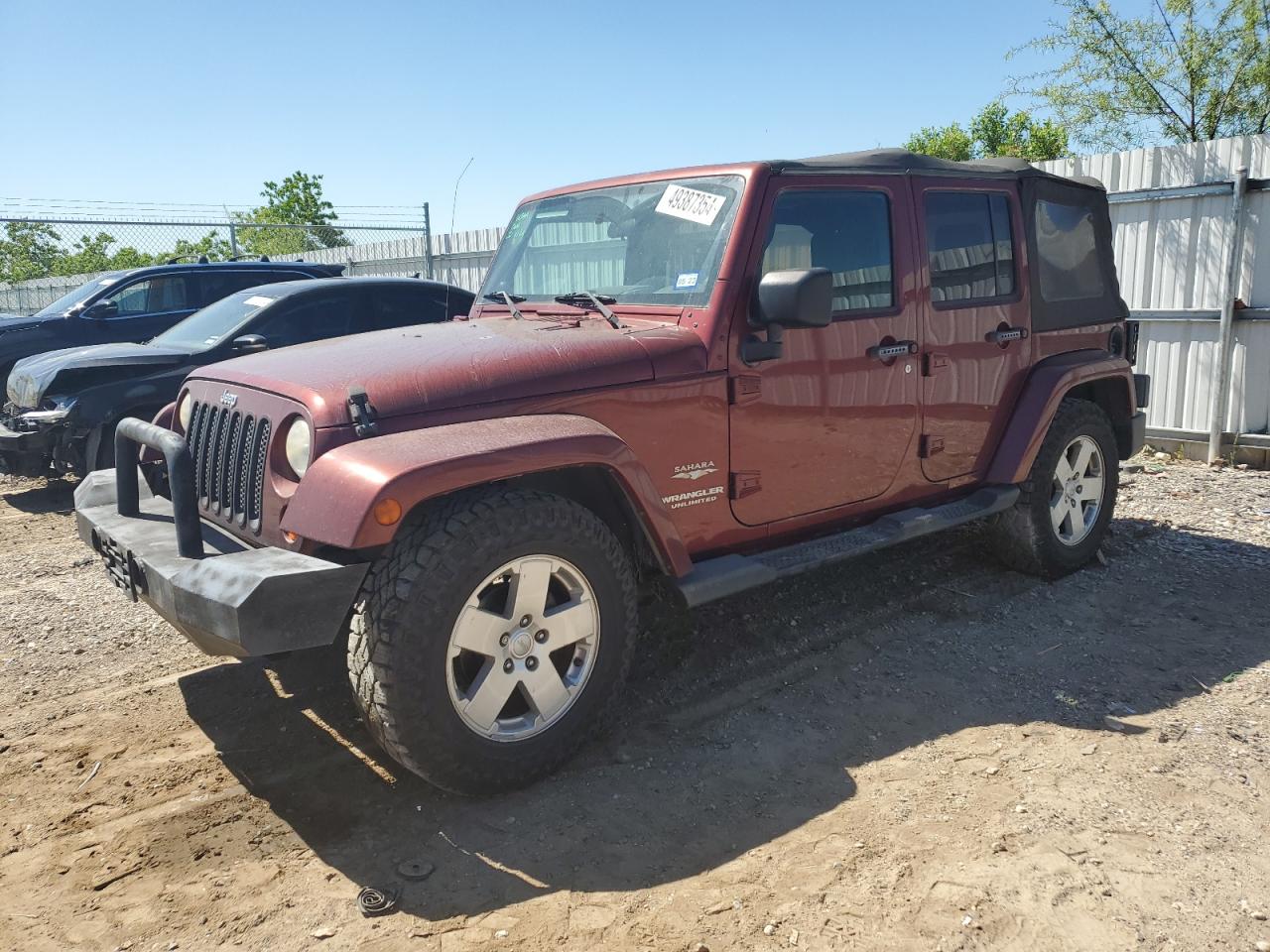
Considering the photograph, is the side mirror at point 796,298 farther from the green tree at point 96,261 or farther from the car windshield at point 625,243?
the green tree at point 96,261

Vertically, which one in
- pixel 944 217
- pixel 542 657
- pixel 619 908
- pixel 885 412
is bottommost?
pixel 619 908

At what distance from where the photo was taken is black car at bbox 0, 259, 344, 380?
8.67m

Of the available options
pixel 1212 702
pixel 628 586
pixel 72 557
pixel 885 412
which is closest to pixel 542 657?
pixel 628 586

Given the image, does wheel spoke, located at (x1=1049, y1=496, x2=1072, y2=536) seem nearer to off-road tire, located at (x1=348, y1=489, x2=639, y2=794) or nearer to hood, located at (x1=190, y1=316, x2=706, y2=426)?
hood, located at (x1=190, y1=316, x2=706, y2=426)

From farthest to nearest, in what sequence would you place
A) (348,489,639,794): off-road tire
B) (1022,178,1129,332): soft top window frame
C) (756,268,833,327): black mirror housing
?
(1022,178,1129,332): soft top window frame < (756,268,833,327): black mirror housing < (348,489,639,794): off-road tire

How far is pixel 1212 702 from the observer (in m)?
3.72

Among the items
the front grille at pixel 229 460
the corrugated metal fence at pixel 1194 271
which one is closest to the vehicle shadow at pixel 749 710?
the front grille at pixel 229 460

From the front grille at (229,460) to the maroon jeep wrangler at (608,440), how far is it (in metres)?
0.01

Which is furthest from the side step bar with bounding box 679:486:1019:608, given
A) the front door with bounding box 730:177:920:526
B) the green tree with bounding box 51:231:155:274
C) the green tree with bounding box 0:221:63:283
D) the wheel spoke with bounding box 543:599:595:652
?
the green tree with bounding box 51:231:155:274

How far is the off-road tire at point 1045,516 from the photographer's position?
4.87 m

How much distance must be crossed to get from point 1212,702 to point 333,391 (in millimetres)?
3481

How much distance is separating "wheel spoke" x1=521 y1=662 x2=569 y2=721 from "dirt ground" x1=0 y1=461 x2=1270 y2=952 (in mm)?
272

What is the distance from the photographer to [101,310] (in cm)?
888

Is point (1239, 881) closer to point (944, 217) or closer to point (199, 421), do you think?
point (944, 217)
